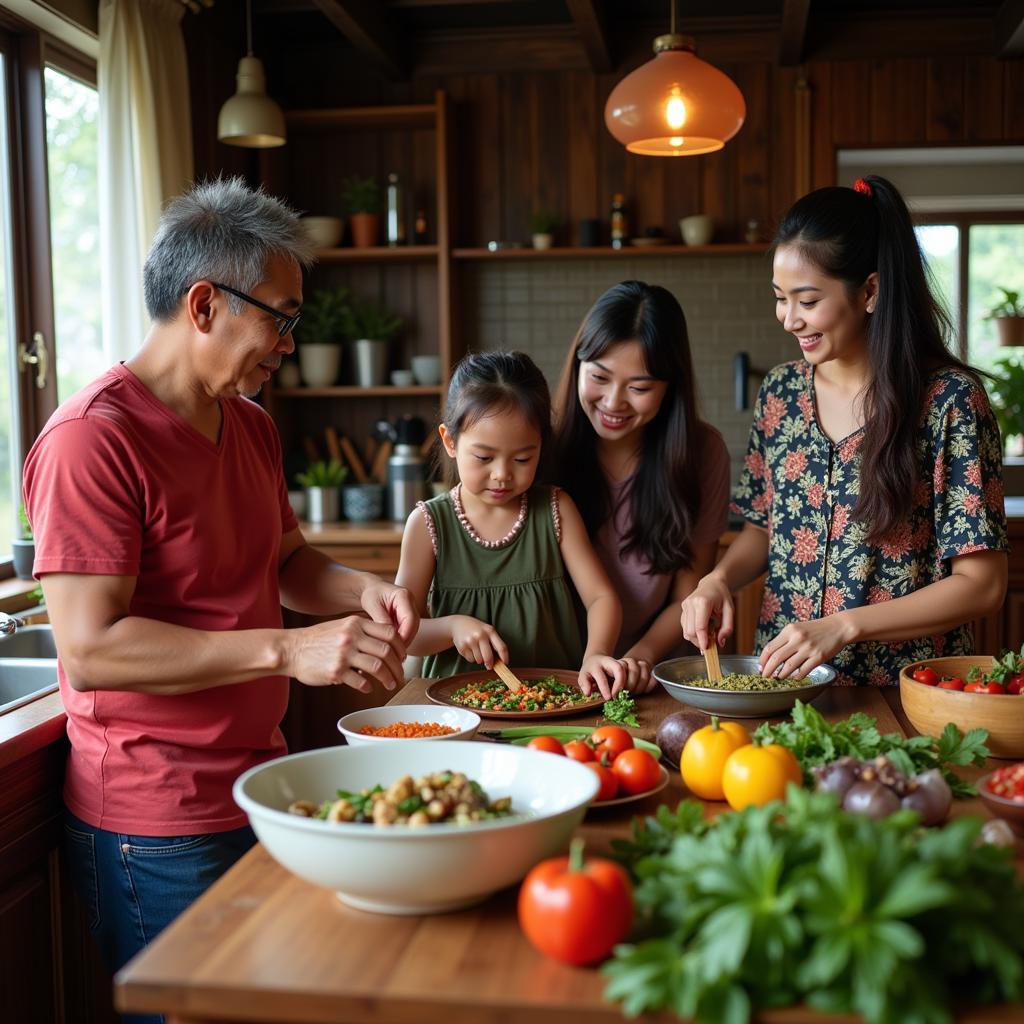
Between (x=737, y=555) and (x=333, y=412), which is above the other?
(x=333, y=412)

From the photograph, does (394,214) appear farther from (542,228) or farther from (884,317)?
(884,317)

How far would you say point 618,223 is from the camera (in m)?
4.75

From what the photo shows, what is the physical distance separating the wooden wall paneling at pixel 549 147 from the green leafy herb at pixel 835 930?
13.9ft

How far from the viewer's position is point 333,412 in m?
5.17

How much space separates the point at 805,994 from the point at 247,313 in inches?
48.0

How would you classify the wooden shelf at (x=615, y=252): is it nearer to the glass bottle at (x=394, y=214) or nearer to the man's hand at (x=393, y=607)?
the glass bottle at (x=394, y=214)

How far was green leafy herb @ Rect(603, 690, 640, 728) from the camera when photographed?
6.03 ft

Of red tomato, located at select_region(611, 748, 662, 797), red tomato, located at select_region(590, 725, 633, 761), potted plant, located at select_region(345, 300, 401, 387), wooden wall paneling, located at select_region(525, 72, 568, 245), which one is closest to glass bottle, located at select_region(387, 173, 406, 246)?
potted plant, located at select_region(345, 300, 401, 387)

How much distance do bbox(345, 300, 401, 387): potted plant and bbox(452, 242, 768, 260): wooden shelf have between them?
0.43 metres

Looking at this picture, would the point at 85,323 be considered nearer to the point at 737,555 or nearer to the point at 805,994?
the point at 737,555

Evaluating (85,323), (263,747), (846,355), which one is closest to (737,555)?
(846,355)

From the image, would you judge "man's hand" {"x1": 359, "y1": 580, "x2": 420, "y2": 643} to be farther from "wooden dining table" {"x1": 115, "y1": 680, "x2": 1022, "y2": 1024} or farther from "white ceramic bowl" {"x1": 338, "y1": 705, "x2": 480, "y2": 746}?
"wooden dining table" {"x1": 115, "y1": 680, "x2": 1022, "y2": 1024}

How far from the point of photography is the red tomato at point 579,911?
3.29ft

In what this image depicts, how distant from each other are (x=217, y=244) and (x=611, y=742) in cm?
93
